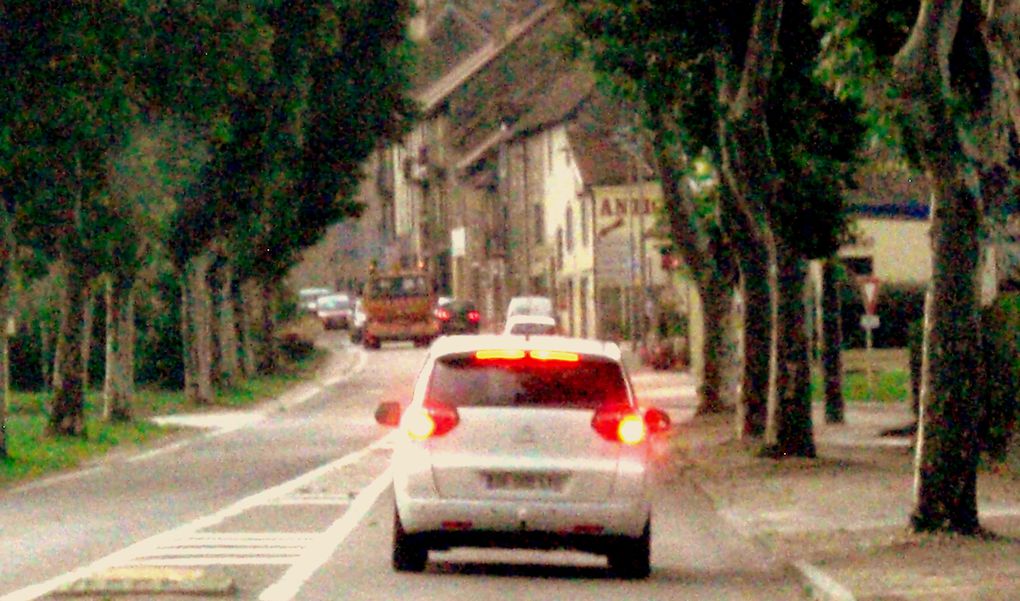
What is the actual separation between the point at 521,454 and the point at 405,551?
3.70 feet

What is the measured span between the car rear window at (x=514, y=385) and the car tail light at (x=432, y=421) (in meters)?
0.07

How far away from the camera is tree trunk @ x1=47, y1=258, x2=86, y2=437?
115 feet

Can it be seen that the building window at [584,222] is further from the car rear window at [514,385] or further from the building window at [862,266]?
the car rear window at [514,385]

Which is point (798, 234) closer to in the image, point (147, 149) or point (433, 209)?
point (147, 149)

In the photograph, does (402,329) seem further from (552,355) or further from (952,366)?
(552,355)

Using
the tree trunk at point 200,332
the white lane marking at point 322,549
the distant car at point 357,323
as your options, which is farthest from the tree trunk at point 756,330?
the distant car at point 357,323

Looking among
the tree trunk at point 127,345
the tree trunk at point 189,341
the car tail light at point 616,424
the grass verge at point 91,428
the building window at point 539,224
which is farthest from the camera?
the building window at point 539,224

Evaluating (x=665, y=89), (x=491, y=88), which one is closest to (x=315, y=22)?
(x=665, y=89)

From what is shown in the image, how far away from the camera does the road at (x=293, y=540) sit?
14680 mm

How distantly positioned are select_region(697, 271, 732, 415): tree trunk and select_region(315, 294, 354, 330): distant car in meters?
62.2

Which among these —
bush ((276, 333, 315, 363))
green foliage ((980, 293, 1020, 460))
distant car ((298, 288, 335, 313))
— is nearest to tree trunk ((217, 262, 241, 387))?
bush ((276, 333, 315, 363))

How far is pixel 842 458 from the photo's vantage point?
27.0 m

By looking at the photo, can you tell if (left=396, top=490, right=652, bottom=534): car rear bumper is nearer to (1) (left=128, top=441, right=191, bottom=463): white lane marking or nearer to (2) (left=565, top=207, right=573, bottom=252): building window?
(1) (left=128, top=441, right=191, bottom=463): white lane marking

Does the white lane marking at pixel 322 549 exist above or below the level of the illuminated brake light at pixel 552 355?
below
